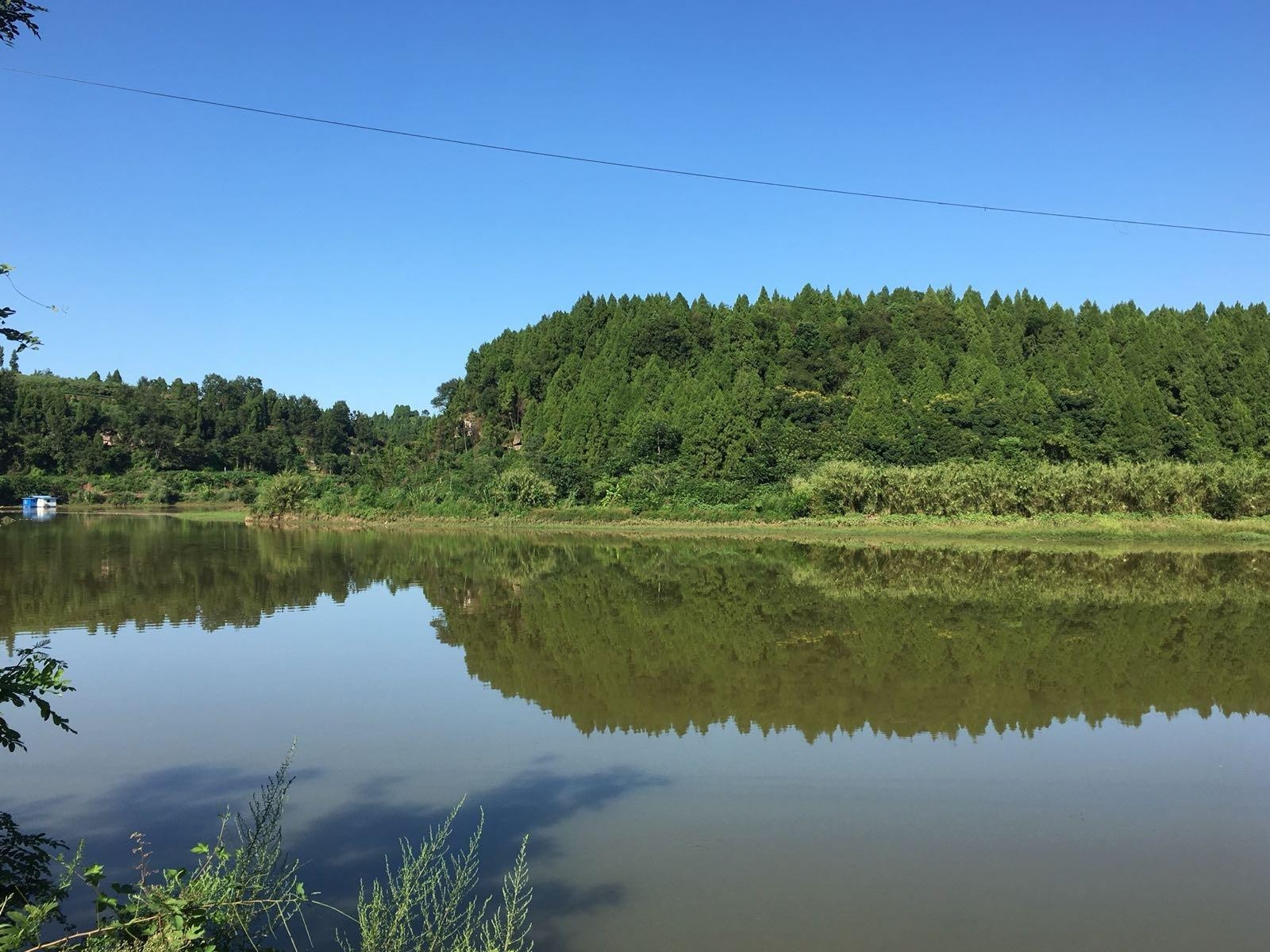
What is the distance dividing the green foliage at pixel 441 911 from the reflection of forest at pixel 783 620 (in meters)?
3.77

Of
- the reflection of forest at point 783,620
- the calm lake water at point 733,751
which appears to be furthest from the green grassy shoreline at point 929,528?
the calm lake water at point 733,751

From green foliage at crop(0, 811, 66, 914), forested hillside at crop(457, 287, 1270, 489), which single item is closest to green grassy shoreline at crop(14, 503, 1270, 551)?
forested hillside at crop(457, 287, 1270, 489)

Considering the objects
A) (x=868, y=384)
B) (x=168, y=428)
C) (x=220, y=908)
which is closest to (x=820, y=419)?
(x=868, y=384)

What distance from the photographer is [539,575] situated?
24.2 metres

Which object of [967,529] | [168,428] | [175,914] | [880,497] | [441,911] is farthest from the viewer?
[168,428]

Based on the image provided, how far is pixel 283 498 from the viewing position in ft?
182

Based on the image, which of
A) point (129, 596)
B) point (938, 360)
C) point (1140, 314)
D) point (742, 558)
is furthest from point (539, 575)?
point (1140, 314)

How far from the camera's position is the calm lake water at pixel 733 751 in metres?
5.52

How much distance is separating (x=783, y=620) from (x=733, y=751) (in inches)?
306

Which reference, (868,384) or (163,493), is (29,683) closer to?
(868,384)

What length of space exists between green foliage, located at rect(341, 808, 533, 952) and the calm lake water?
22cm

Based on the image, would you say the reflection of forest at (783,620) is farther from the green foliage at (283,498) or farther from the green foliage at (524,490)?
the green foliage at (283,498)

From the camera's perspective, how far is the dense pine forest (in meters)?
42.1

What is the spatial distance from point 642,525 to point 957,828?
3908 cm
